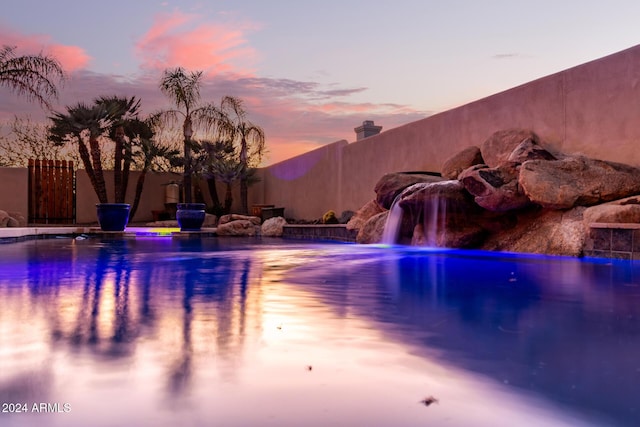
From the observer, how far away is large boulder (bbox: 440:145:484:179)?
9.34 meters

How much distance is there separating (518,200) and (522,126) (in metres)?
2.00

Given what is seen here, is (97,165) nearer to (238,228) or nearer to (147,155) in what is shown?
(147,155)

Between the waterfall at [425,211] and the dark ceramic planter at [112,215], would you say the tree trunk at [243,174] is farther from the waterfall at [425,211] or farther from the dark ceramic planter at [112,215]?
the waterfall at [425,211]

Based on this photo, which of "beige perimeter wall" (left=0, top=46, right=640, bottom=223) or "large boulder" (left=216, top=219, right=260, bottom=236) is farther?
"large boulder" (left=216, top=219, right=260, bottom=236)

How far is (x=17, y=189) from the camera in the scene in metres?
17.7

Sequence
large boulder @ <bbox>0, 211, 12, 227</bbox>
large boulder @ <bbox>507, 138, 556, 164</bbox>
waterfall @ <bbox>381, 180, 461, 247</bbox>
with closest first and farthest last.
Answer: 1. large boulder @ <bbox>507, 138, 556, 164</bbox>
2. waterfall @ <bbox>381, 180, 461, 247</bbox>
3. large boulder @ <bbox>0, 211, 12, 227</bbox>

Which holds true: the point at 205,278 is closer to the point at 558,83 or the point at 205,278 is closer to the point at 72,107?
the point at 558,83

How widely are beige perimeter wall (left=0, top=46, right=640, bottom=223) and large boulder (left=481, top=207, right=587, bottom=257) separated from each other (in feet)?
3.60

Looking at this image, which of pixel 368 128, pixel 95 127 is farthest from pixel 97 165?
pixel 368 128

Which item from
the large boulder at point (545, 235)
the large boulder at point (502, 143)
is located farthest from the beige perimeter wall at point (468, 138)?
the large boulder at point (545, 235)

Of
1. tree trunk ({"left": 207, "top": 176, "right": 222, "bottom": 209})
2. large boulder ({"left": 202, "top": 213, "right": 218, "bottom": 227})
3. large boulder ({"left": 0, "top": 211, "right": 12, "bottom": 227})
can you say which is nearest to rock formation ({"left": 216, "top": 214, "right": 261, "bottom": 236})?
large boulder ({"left": 202, "top": 213, "right": 218, "bottom": 227})

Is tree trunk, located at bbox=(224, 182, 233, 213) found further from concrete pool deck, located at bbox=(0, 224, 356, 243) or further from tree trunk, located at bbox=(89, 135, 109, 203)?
concrete pool deck, located at bbox=(0, 224, 356, 243)

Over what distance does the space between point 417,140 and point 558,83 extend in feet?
11.8

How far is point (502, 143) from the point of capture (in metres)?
8.57
